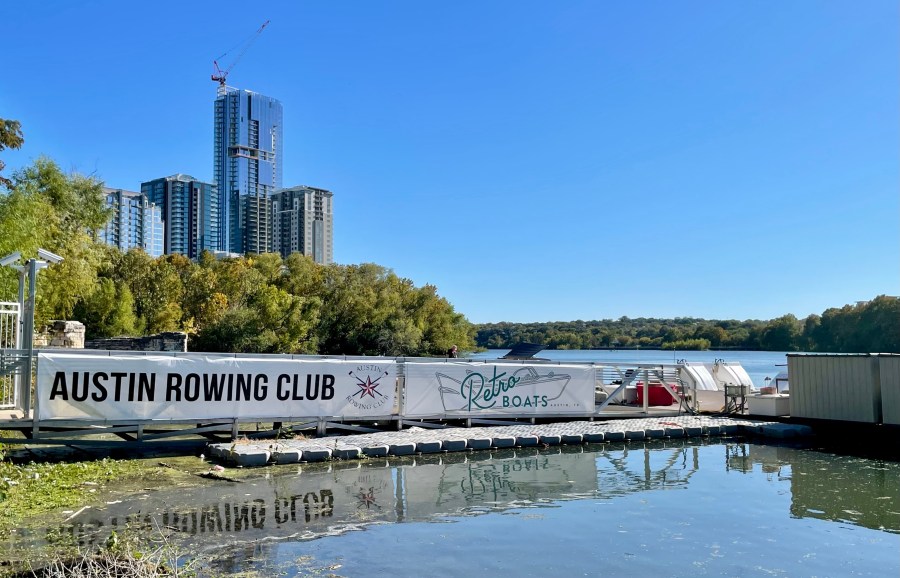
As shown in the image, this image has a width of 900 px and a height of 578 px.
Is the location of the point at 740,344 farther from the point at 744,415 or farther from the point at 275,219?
the point at 744,415

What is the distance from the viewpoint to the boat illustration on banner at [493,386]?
58.3ft

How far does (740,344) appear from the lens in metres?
87.8

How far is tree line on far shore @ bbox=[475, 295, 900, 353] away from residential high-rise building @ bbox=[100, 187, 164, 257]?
131ft

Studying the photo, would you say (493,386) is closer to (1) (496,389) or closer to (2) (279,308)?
(1) (496,389)

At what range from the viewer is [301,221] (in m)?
102

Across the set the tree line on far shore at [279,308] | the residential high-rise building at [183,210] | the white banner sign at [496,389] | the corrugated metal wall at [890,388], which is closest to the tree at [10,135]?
the tree line on far shore at [279,308]

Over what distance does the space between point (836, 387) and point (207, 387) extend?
15782 millimetres

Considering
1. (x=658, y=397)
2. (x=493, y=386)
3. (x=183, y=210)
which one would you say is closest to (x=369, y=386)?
(x=493, y=386)

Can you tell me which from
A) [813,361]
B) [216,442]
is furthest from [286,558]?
[813,361]

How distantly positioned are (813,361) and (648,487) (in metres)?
9.43

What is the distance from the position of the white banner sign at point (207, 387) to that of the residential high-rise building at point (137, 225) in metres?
62.7

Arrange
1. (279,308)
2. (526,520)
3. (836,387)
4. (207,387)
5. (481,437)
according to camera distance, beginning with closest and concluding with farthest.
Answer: (526,520) < (207,387) < (481,437) < (836,387) < (279,308)

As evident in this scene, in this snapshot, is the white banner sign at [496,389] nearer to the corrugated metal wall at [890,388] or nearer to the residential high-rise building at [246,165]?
the corrugated metal wall at [890,388]

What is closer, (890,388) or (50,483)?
(50,483)
